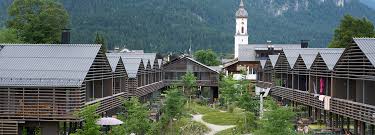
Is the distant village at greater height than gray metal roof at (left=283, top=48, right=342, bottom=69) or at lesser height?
lesser

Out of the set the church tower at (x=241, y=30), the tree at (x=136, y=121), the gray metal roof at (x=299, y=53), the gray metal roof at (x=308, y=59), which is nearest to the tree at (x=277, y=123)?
the tree at (x=136, y=121)

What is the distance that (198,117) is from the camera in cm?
5025

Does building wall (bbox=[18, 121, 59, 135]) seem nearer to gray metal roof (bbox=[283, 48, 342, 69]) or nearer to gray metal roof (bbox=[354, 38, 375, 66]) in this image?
gray metal roof (bbox=[354, 38, 375, 66])

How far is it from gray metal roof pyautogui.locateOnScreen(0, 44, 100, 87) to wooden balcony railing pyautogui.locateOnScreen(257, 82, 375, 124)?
43.0ft

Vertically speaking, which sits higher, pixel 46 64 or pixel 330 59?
pixel 330 59

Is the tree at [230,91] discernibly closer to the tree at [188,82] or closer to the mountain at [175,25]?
the tree at [188,82]

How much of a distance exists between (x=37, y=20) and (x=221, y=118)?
65.0 feet

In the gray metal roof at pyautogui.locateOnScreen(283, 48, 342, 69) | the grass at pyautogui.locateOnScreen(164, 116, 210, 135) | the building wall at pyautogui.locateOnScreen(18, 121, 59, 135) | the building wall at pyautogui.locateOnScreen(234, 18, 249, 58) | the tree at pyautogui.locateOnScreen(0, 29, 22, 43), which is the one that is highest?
the building wall at pyautogui.locateOnScreen(234, 18, 249, 58)

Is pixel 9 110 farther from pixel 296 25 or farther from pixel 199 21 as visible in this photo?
pixel 296 25

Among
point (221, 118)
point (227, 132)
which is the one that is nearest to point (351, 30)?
point (221, 118)

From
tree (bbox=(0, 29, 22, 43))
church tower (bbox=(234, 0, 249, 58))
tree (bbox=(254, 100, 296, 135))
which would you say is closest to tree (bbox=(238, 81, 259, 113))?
tree (bbox=(254, 100, 296, 135))

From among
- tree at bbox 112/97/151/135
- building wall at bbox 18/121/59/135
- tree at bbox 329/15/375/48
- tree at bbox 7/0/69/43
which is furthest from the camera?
tree at bbox 329/15/375/48

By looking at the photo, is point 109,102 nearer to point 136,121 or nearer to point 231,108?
point 136,121

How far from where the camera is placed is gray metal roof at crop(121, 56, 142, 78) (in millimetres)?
45444
